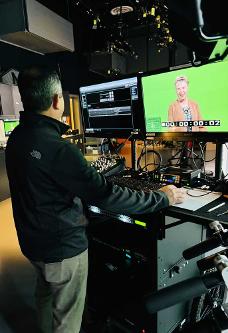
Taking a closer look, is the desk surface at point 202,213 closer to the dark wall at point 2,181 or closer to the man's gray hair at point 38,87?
the man's gray hair at point 38,87

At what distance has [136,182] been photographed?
1.42 metres

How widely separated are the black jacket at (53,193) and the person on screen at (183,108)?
0.50 meters

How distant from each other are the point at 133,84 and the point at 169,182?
65cm

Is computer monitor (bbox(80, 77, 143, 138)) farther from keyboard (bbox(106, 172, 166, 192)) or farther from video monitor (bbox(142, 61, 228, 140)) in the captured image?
keyboard (bbox(106, 172, 166, 192))

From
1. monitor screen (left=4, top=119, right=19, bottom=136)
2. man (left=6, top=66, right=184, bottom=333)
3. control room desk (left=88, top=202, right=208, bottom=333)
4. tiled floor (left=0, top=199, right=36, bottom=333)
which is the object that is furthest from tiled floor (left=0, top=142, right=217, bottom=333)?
monitor screen (left=4, top=119, right=19, bottom=136)

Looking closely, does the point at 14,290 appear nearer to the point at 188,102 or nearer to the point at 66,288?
the point at 66,288

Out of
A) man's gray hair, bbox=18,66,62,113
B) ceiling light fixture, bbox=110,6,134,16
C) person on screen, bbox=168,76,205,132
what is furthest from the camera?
ceiling light fixture, bbox=110,6,134,16

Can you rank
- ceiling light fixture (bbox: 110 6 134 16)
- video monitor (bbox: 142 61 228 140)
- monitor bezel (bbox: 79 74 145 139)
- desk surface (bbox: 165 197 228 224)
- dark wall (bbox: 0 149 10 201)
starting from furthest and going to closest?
ceiling light fixture (bbox: 110 6 134 16), dark wall (bbox: 0 149 10 201), monitor bezel (bbox: 79 74 145 139), video monitor (bbox: 142 61 228 140), desk surface (bbox: 165 197 228 224)

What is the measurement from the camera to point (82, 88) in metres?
1.88

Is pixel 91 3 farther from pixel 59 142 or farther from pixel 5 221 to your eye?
pixel 59 142

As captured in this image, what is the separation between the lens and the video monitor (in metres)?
1.24

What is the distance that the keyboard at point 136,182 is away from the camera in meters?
1.31

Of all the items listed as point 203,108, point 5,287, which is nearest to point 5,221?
point 5,287

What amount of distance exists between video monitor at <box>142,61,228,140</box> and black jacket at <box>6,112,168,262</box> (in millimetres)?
490
